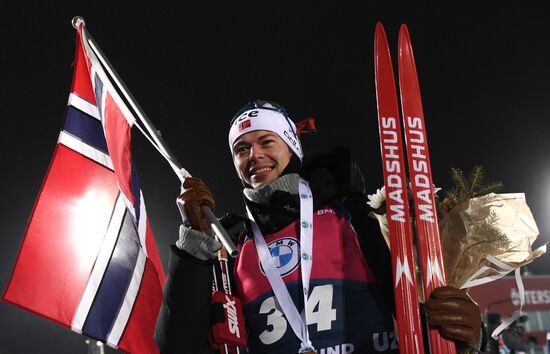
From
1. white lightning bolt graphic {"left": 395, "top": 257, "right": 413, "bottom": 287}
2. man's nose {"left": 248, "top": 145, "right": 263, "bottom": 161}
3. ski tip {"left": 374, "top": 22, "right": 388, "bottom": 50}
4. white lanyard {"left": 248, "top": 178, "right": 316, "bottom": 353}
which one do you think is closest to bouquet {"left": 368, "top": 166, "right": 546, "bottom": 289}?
white lightning bolt graphic {"left": 395, "top": 257, "right": 413, "bottom": 287}

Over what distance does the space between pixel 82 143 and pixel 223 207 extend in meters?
15.9

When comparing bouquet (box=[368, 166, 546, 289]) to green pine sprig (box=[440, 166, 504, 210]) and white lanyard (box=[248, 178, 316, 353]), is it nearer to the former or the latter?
green pine sprig (box=[440, 166, 504, 210])

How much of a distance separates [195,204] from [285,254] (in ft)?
1.78

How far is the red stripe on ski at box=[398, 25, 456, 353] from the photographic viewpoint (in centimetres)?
263

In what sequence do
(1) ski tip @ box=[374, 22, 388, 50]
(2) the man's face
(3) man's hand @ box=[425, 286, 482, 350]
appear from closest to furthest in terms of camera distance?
1. (3) man's hand @ box=[425, 286, 482, 350]
2. (2) the man's face
3. (1) ski tip @ box=[374, 22, 388, 50]

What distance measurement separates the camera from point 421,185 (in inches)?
112

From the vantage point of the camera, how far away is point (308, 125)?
14.4 ft

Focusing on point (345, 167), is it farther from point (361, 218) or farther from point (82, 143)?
point (82, 143)

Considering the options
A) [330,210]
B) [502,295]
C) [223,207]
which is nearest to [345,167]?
[330,210]

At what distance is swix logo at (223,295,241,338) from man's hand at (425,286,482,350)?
2.77 feet

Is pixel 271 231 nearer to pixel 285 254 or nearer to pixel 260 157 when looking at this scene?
pixel 285 254

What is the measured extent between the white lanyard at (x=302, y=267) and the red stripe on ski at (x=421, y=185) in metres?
0.51

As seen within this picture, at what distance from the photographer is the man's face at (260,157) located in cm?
320

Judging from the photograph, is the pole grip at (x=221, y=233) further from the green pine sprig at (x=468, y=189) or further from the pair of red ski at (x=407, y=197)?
the green pine sprig at (x=468, y=189)
